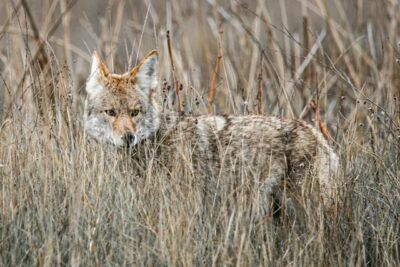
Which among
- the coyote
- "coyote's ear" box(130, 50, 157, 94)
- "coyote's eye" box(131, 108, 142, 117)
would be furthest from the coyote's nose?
"coyote's ear" box(130, 50, 157, 94)

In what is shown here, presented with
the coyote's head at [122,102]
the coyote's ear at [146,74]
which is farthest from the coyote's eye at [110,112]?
the coyote's ear at [146,74]

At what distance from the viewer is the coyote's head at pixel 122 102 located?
5.98 metres

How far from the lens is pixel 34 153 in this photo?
4879 millimetres

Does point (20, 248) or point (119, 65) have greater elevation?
point (119, 65)

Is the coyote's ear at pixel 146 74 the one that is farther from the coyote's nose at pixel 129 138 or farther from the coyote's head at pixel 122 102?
the coyote's nose at pixel 129 138

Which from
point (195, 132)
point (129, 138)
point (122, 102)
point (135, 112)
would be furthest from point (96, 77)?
point (195, 132)

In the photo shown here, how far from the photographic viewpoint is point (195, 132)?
6.04m

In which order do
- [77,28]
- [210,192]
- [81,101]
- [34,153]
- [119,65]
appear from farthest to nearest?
[77,28] → [119,65] → [81,101] → [210,192] → [34,153]

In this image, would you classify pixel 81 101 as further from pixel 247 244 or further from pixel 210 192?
pixel 247 244

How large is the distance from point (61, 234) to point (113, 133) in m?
1.75

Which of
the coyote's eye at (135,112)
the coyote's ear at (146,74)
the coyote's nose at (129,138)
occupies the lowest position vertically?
the coyote's nose at (129,138)

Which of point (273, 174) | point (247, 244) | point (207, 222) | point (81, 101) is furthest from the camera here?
point (81, 101)

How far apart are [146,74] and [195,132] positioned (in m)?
0.57

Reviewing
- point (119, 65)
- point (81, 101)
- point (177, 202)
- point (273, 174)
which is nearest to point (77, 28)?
point (119, 65)
